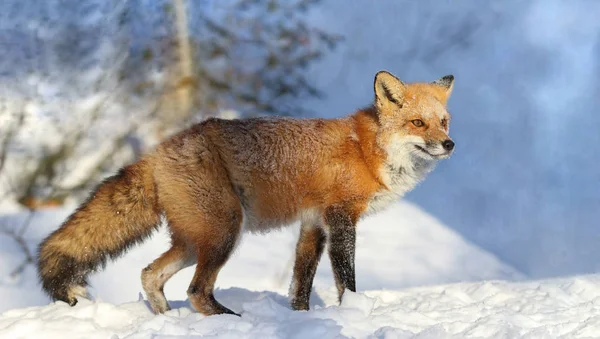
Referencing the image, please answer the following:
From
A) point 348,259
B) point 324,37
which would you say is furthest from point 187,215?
point 324,37

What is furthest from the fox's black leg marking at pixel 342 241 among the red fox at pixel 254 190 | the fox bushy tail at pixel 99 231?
the fox bushy tail at pixel 99 231

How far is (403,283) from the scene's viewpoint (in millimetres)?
6430

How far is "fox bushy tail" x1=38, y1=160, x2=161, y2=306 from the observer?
3465 millimetres

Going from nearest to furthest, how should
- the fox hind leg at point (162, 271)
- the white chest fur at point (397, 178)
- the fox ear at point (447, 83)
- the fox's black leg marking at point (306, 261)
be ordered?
1. the fox hind leg at point (162, 271)
2. the white chest fur at point (397, 178)
3. the fox's black leg marking at point (306, 261)
4. the fox ear at point (447, 83)

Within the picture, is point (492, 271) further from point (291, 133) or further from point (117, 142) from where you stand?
point (117, 142)

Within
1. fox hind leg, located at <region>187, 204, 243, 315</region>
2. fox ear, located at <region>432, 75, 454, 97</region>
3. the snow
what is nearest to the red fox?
fox hind leg, located at <region>187, 204, 243, 315</region>

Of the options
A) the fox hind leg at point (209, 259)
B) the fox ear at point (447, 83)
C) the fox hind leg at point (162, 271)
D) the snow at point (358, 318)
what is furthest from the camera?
the fox ear at point (447, 83)

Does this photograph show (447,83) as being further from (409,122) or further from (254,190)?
(254,190)

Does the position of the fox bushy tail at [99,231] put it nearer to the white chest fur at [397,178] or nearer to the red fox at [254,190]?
the red fox at [254,190]

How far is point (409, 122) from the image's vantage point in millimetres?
3701

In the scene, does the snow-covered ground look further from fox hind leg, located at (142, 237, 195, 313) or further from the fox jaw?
the fox jaw

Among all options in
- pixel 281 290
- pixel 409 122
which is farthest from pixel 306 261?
pixel 281 290

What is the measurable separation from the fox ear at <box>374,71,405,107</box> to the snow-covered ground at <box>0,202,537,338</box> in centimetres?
115

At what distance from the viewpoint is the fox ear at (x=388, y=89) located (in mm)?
3762
